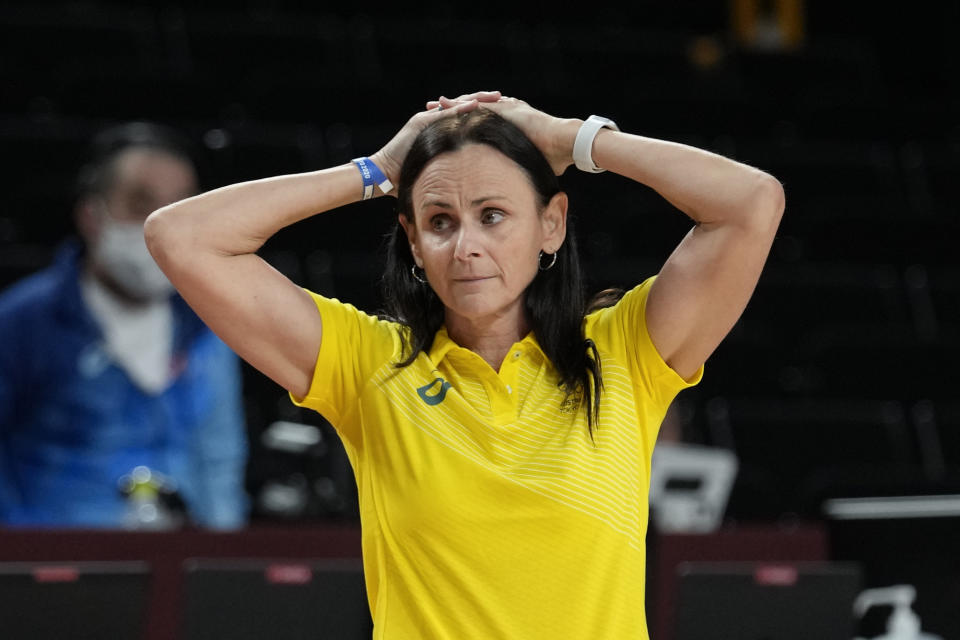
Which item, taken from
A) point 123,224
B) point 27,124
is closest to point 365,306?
point 123,224

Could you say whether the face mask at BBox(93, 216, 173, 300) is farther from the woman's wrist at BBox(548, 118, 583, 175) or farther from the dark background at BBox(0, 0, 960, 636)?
the woman's wrist at BBox(548, 118, 583, 175)

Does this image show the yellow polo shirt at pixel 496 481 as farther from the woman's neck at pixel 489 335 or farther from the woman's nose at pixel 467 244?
the woman's nose at pixel 467 244

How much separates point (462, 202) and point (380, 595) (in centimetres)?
52

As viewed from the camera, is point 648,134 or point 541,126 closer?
point 541,126

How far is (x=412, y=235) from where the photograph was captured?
196 centimetres

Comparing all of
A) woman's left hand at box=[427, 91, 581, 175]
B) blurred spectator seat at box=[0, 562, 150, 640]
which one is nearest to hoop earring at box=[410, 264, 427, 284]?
woman's left hand at box=[427, 91, 581, 175]

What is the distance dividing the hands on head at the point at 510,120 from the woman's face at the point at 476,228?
0.22ft

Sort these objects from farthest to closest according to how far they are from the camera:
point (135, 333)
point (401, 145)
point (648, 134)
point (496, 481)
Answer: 1. point (648, 134)
2. point (135, 333)
3. point (401, 145)
4. point (496, 481)

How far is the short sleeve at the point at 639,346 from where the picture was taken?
6.24 ft

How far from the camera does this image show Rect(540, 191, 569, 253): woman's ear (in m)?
1.95

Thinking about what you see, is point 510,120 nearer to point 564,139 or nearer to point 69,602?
point 564,139

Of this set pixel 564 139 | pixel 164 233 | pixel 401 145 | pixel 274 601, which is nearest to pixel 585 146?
pixel 564 139

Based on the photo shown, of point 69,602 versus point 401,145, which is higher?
point 401,145

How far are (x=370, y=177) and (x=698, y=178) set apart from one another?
0.45 meters
